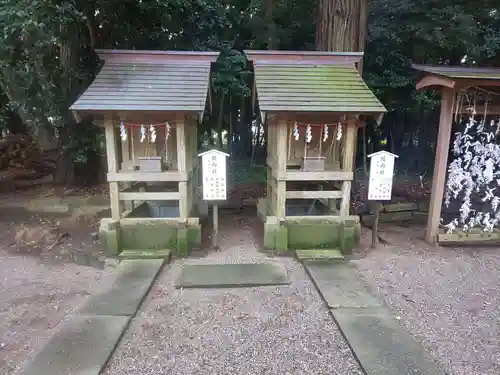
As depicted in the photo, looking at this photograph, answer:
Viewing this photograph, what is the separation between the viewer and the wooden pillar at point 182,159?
4828mm

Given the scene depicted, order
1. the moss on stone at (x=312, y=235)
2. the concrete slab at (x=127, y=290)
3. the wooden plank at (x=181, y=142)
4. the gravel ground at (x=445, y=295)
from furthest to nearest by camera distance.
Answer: the moss on stone at (x=312, y=235), the wooden plank at (x=181, y=142), the concrete slab at (x=127, y=290), the gravel ground at (x=445, y=295)

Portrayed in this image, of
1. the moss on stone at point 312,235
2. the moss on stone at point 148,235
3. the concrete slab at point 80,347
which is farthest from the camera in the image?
Answer: the moss on stone at point 312,235

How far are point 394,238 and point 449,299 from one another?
6.59ft

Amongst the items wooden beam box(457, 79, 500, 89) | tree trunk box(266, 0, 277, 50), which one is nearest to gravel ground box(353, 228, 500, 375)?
wooden beam box(457, 79, 500, 89)

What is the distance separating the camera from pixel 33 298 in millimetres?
3963

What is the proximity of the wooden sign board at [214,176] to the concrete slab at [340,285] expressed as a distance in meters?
1.46

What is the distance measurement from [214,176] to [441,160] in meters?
3.18

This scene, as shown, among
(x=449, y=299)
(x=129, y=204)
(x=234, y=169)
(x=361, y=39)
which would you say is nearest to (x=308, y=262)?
(x=449, y=299)

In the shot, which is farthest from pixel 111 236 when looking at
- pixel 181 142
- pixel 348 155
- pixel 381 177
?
pixel 381 177

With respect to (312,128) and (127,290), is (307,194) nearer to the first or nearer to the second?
(312,128)

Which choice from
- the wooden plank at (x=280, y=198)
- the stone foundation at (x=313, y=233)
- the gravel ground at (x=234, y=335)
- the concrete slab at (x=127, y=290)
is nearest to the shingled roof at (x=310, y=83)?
the wooden plank at (x=280, y=198)

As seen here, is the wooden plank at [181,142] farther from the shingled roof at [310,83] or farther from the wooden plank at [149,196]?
the shingled roof at [310,83]

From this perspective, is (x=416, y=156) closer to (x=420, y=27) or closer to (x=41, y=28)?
(x=420, y=27)

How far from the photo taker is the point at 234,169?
11.2 m
